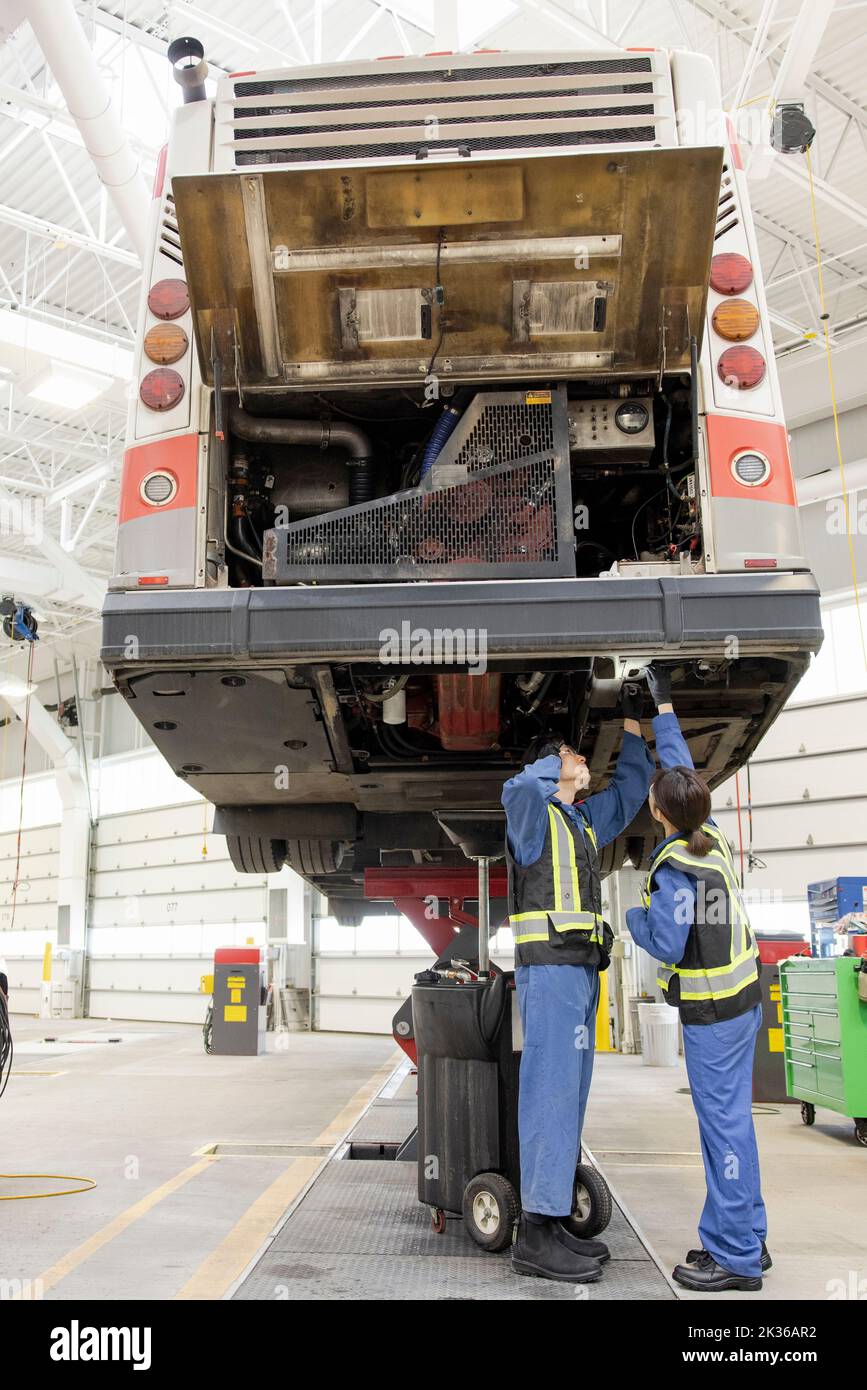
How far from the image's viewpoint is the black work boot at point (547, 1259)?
2684mm

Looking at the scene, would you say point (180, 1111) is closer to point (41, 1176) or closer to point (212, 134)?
point (41, 1176)

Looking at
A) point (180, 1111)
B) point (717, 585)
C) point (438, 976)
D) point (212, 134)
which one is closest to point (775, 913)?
point (180, 1111)

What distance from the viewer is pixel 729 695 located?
307 centimetres

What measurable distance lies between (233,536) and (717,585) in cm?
148

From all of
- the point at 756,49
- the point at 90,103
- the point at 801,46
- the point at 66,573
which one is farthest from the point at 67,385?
the point at 801,46

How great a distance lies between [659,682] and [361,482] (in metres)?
1.14

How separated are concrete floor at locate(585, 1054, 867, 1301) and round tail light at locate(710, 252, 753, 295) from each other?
2.76 metres

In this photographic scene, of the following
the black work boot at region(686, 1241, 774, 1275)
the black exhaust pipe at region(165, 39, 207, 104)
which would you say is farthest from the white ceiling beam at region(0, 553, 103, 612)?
the black work boot at region(686, 1241, 774, 1275)

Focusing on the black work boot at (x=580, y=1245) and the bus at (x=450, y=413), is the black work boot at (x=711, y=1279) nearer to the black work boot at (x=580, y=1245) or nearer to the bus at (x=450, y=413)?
the black work boot at (x=580, y=1245)

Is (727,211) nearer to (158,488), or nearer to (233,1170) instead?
(158,488)

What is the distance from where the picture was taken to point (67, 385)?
10578mm

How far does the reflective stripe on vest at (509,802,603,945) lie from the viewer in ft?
9.52

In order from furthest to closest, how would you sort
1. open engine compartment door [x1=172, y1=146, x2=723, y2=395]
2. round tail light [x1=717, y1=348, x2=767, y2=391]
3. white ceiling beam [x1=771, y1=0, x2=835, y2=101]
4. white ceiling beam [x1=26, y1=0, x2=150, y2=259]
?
1. white ceiling beam [x1=771, y1=0, x2=835, y2=101]
2. white ceiling beam [x1=26, y1=0, x2=150, y2=259]
3. round tail light [x1=717, y1=348, x2=767, y2=391]
4. open engine compartment door [x1=172, y1=146, x2=723, y2=395]

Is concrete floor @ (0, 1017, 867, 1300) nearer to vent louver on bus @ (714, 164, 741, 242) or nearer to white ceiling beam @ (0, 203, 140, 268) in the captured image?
vent louver on bus @ (714, 164, 741, 242)
